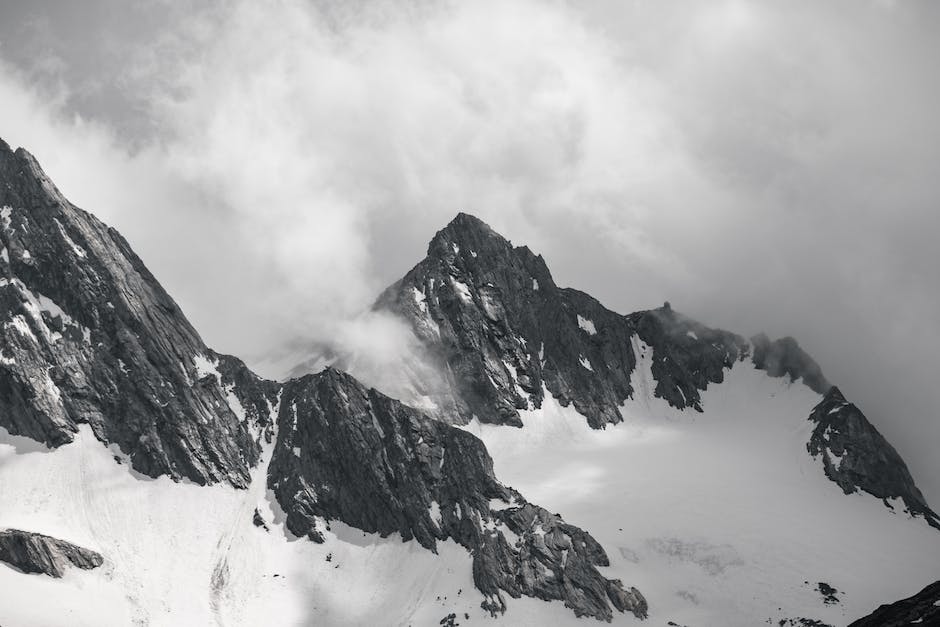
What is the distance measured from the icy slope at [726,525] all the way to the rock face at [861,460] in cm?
367

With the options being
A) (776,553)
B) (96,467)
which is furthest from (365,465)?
(776,553)

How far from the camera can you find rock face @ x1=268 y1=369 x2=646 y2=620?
140 m

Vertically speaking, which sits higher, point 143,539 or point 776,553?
point 143,539

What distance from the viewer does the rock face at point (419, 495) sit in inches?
5497

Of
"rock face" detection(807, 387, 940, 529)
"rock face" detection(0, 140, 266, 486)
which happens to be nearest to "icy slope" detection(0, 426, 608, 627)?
"rock face" detection(0, 140, 266, 486)

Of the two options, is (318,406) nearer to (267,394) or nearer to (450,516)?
(267,394)

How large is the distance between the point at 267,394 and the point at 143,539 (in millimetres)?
49168

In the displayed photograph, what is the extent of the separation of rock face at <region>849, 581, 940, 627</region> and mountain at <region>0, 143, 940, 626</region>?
64.9 metres

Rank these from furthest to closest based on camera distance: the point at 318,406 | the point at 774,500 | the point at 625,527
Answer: the point at 318,406 → the point at 774,500 → the point at 625,527

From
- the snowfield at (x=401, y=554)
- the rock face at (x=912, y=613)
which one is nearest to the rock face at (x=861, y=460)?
the snowfield at (x=401, y=554)

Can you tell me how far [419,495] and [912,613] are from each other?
366 feet

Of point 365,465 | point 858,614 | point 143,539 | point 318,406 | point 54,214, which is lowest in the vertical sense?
point 858,614

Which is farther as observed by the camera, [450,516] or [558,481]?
[558,481]

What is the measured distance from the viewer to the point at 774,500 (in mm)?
166000
